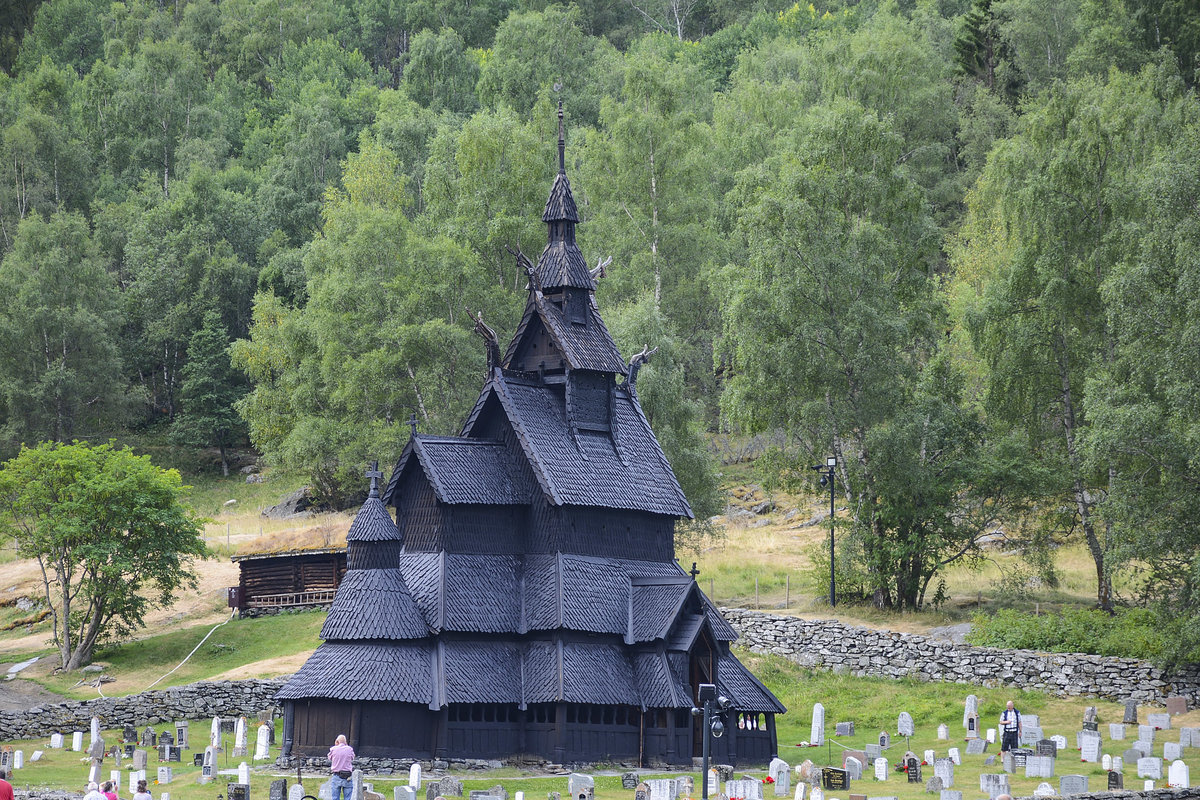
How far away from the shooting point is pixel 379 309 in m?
64.2

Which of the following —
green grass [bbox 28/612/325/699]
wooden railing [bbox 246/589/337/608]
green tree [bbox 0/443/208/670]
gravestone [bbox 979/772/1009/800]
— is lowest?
gravestone [bbox 979/772/1009/800]

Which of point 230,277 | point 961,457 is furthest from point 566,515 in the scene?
point 230,277

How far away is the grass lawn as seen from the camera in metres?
31.8

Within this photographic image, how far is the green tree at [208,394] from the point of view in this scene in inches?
3354

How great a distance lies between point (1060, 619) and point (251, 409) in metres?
45.3

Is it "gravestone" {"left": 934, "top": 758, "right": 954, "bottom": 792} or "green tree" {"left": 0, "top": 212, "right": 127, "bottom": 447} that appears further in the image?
"green tree" {"left": 0, "top": 212, "right": 127, "bottom": 447}

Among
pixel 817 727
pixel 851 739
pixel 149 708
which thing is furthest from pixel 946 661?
pixel 149 708

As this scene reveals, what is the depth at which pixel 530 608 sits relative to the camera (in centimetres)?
3762

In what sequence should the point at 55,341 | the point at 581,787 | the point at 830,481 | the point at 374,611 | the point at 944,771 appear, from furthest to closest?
the point at 55,341 → the point at 830,481 → the point at 374,611 → the point at 944,771 → the point at 581,787

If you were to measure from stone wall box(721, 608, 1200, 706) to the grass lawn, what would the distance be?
501 mm

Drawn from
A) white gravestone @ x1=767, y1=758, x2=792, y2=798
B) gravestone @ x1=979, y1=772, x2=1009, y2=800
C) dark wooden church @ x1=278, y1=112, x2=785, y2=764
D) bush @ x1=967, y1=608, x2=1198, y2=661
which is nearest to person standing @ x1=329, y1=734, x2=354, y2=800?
dark wooden church @ x1=278, y1=112, x2=785, y2=764

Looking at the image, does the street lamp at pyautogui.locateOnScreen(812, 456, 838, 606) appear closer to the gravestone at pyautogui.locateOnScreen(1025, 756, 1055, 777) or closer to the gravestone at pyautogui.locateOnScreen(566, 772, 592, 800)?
the gravestone at pyautogui.locateOnScreen(1025, 756, 1055, 777)

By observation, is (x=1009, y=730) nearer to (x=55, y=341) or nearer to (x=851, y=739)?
(x=851, y=739)

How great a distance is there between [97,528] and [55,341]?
32.3 m
